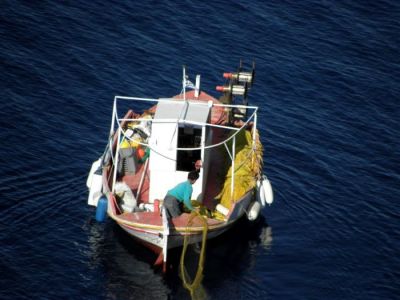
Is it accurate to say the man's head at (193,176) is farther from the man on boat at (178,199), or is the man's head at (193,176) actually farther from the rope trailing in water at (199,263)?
the rope trailing in water at (199,263)

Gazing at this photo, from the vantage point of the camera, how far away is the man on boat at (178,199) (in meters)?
28.1

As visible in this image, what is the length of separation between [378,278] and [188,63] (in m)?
22.5

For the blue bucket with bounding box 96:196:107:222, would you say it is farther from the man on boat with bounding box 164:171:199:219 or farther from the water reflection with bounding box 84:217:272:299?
the man on boat with bounding box 164:171:199:219

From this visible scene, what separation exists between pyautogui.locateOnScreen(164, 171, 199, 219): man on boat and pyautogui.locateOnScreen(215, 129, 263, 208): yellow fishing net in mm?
2579

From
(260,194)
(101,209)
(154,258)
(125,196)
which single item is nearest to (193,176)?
(125,196)

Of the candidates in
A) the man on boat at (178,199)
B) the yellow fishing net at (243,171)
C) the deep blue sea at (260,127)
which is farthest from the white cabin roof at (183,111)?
the deep blue sea at (260,127)

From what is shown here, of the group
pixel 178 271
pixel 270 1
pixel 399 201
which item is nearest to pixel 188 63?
pixel 270 1

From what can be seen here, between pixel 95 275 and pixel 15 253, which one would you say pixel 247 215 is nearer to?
pixel 95 275

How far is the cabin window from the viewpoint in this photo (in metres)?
29.9

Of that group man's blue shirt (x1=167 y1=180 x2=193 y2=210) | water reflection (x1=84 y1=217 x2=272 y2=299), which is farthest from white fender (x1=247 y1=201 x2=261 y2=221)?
man's blue shirt (x1=167 y1=180 x2=193 y2=210)

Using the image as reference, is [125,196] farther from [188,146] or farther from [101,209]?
[188,146]

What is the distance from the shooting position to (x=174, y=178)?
29625 millimetres

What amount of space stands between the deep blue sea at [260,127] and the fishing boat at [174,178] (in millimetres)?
1630

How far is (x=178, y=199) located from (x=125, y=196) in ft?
8.42
